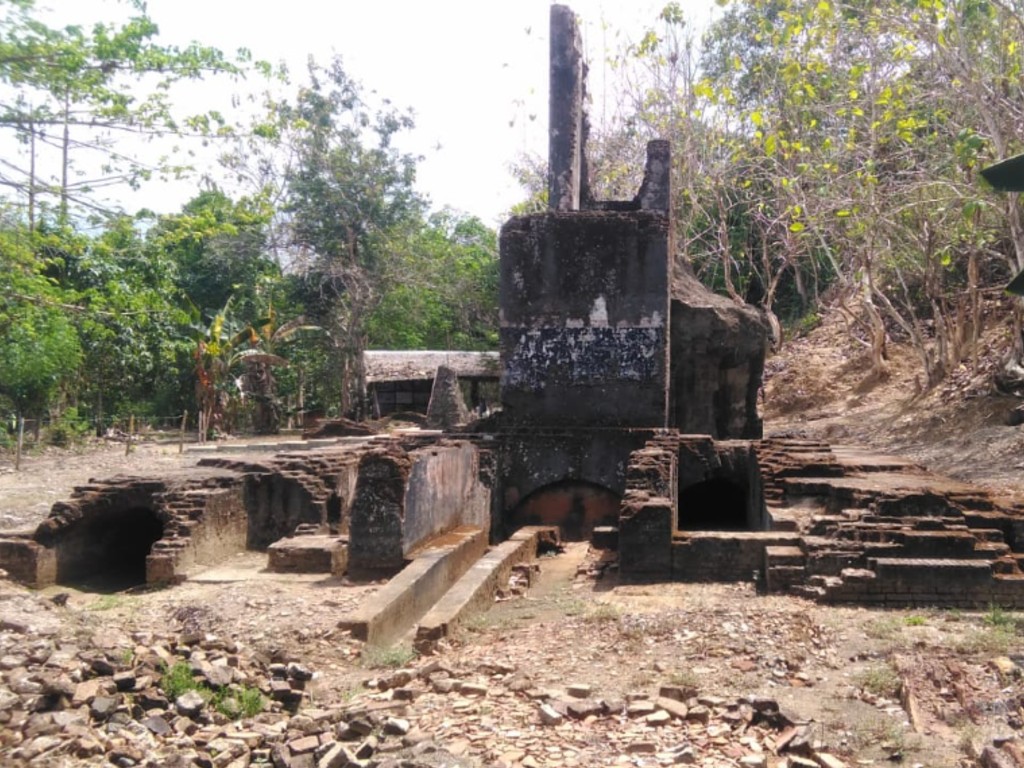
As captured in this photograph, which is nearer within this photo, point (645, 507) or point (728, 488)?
point (645, 507)

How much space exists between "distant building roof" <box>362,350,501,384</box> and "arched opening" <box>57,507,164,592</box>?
15501 millimetres

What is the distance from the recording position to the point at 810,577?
7.92 m

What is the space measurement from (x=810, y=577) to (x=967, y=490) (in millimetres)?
2100

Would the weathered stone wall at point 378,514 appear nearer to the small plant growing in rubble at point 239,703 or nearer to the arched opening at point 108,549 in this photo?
the arched opening at point 108,549

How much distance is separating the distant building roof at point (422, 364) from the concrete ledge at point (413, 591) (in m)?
16.6

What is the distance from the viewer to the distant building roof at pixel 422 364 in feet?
90.5

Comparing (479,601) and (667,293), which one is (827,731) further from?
(667,293)

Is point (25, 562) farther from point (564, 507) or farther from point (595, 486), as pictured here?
point (595, 486)

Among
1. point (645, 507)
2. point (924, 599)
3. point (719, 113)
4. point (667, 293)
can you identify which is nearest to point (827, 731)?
point (924, 599)

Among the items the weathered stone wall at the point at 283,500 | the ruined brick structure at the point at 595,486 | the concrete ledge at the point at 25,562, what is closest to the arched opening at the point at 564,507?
the ruined brick structure at the point at 595,486

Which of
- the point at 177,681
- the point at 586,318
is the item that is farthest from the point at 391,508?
the point at 586,318

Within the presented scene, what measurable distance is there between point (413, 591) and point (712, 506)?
6684 millimetres

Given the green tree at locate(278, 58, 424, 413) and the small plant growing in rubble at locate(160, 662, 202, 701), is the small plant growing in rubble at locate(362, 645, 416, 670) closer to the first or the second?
the small plant growing in rubble at locate(160, 662, 202, 701)

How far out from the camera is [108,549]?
1130cm
